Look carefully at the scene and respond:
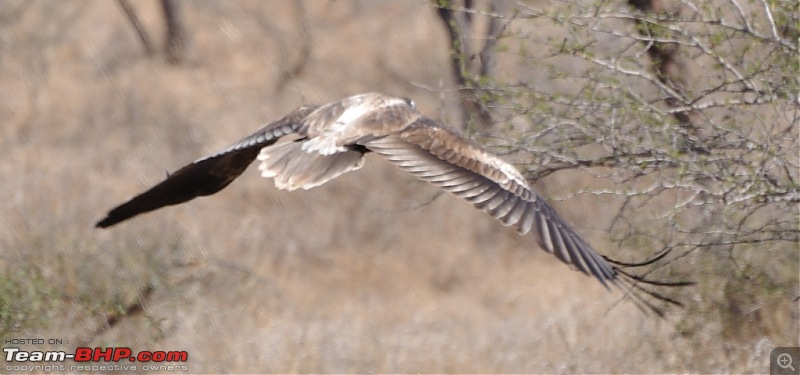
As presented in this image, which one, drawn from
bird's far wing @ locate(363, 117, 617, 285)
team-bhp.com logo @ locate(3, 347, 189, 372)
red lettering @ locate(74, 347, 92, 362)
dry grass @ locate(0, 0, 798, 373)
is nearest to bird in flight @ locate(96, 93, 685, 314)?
bird's far wing @ locate(363, 117, 617, 285)

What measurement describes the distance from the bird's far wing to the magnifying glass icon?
10.3 ft

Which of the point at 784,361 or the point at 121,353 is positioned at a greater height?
the point at 784,361

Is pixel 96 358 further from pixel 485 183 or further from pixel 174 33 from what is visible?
pixel 174 33

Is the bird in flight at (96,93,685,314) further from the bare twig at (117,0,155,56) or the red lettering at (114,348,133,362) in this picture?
the bare twig at (117,0,155,56)

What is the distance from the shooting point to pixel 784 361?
7.37m

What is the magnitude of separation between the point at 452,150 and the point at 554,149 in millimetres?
2044

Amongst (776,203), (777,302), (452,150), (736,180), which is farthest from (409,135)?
(777,302)

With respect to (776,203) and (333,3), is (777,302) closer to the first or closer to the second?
(776,203)

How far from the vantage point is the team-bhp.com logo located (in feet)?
22.8

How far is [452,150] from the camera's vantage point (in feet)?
16.3

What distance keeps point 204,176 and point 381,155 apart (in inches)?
30.5

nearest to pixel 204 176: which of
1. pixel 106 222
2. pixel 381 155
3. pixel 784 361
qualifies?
pixel 106 222

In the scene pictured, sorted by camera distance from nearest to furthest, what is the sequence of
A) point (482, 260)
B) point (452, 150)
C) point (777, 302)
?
point (452, 150), point (777, 302), point (482, 260)

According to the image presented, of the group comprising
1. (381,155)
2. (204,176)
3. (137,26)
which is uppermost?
(381,155)
